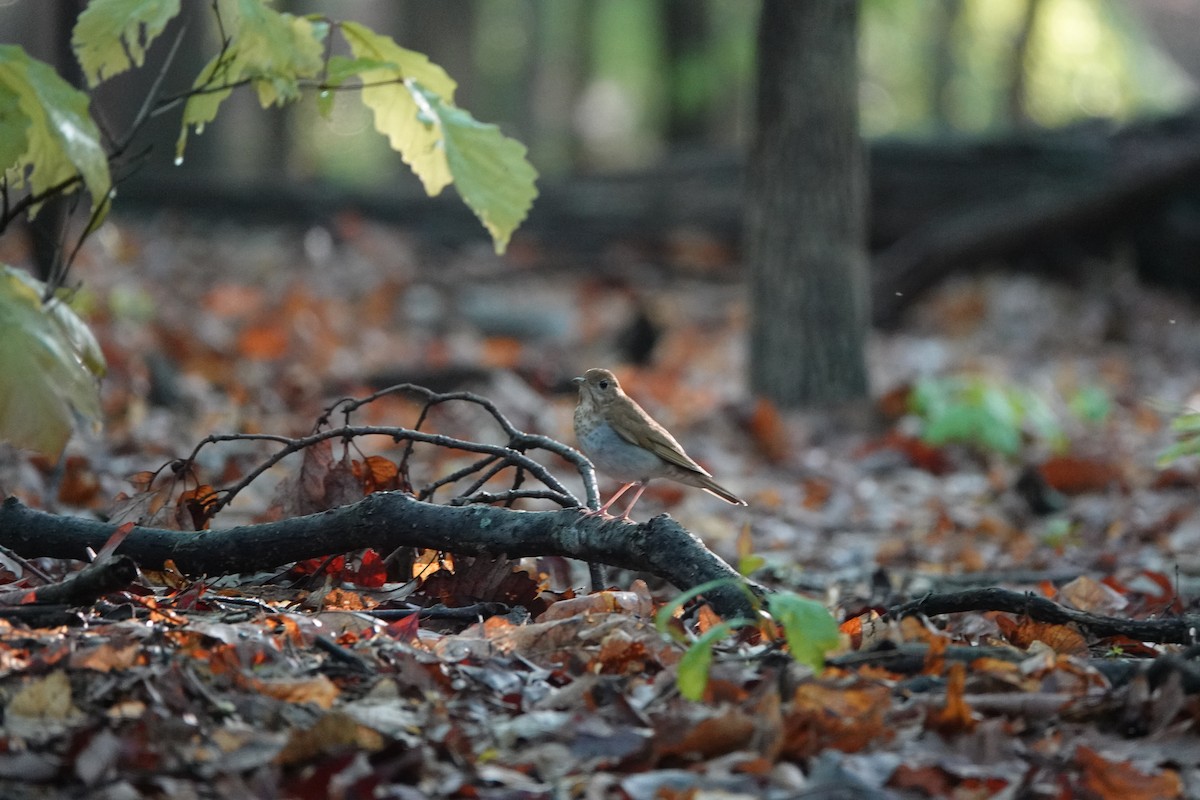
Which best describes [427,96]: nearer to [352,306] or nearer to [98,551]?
[98,551]

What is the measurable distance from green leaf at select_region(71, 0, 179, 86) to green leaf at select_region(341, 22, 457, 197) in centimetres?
63

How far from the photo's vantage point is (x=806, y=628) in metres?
2.57

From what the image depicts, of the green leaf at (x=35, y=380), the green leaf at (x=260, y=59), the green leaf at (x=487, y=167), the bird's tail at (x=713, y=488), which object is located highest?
the green leaf at (x=260, y=59)

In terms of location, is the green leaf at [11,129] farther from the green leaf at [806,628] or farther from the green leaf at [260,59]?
the green leaf at [806,628]

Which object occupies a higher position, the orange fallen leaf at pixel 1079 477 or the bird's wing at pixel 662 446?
the bird's wing at pixel 662 446

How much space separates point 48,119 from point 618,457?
6.28ft

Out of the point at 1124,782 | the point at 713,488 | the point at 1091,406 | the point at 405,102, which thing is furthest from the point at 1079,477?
the point at 1124,782

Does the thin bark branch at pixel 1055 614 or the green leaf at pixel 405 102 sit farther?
the green leaf at pixel 405 102

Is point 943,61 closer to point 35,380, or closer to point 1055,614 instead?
point 1055,614

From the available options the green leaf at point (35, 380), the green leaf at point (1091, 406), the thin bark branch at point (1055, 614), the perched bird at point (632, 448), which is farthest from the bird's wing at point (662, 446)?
the green leaf at point (1091, 406)

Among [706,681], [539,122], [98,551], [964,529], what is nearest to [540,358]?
[964,529]

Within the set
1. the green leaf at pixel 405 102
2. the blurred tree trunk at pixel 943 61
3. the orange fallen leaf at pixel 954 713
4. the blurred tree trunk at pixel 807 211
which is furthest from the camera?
the blurred tree trunk at pixel 943 61

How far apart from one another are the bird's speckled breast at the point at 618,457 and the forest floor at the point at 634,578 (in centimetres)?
41

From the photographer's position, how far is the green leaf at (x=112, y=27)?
3373mm
